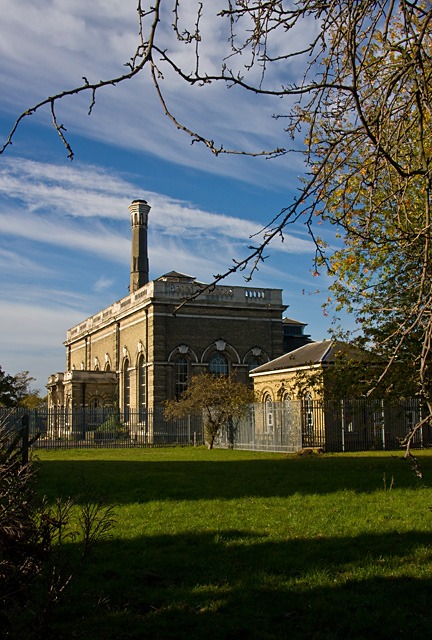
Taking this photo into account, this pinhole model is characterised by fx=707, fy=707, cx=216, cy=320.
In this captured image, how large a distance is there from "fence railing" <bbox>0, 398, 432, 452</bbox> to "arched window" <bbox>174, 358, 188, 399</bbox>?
3.47 meters

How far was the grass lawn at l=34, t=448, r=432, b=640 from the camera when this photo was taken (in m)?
5.91

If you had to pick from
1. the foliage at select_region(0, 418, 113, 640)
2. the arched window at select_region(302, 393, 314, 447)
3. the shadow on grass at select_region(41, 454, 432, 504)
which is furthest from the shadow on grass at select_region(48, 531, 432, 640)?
the arched window at select_region(302, 393, 314, 447)

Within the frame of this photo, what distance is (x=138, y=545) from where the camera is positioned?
8.64 m

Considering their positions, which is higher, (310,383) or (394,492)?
(310,383)

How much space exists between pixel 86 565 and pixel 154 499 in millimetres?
4415

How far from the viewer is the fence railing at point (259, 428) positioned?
27.2 metres

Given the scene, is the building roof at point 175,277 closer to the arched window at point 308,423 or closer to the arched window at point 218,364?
the arched window at point 218,364

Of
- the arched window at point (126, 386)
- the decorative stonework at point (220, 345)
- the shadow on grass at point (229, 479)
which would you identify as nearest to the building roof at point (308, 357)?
the decorative stonework at point (220, 345)

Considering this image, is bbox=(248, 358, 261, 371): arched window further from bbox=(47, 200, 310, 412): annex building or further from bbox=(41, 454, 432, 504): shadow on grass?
bbox=(41, 454, 432, 504): shadow on grass

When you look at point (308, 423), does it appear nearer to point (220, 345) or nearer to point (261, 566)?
point (220, 345)

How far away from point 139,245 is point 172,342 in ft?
39.4

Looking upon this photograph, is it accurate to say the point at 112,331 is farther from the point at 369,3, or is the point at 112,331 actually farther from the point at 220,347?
the point at 369,3

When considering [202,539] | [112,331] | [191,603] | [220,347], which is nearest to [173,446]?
[220,347]

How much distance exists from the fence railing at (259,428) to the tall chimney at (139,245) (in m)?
12.5
